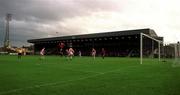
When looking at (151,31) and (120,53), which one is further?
(120,53)

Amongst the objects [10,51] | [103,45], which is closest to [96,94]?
[103,45]

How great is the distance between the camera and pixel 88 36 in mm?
98438

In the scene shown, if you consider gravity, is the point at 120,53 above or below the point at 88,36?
below

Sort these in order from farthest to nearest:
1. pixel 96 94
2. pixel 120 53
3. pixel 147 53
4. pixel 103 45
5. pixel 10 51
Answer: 1. pixel 10 51
2. pixel 103 45
3. pixel 120 53
4. pixel 147 53
5. pixel 96 94

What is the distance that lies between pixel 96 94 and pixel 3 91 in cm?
313

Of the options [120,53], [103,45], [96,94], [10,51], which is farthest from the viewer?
[10,51]

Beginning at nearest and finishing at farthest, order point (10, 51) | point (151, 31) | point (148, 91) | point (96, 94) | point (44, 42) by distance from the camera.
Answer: point (96, 94), point (148, 91), point (151, 31), point (10, 51), point (44, 42)

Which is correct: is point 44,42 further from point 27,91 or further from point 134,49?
point 27,91

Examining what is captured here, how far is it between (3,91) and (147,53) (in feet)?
209

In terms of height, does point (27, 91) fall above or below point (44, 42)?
below

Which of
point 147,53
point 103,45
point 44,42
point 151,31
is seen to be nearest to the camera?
point 147,53

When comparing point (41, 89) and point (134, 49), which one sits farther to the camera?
point (134, 49)

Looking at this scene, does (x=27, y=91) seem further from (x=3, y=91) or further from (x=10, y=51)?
(x=10, y=51)

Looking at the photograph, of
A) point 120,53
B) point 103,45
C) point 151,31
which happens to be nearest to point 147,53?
point 151,31
